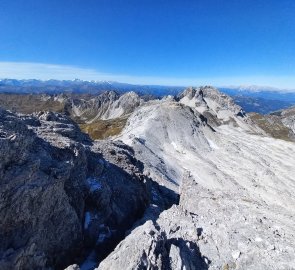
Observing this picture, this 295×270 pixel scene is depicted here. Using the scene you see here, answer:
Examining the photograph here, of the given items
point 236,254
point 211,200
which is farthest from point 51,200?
point 211,200

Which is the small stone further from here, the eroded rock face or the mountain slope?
the eroded rock face

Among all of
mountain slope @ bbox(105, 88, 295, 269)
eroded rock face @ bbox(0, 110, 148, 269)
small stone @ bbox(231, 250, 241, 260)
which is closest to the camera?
eroded rock face @ bbox(0, 110, 148, 269)

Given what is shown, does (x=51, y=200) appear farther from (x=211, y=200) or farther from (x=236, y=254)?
(x=211, y=200)

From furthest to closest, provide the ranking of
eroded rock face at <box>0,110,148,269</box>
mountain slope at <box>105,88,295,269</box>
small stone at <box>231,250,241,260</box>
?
1. small stone at <box>231,250,241,260</box>
2. mountain slope at <box>105,88,295,269</box>
3. eroded rock face at <box>0,110,148,269</box>

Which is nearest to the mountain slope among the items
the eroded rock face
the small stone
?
the small stone

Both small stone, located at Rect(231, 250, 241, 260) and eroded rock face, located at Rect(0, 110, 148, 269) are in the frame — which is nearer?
eroded rock face, located at Rect(0, 110, 148, 269)

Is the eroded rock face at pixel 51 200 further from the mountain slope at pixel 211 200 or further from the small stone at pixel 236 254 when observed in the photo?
the small stone at pixel 236 254

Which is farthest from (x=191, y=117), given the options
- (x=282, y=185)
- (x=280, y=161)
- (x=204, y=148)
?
(x=282, y=185)

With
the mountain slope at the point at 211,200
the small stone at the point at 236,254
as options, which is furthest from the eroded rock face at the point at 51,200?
the small stone at the point at 236,254
